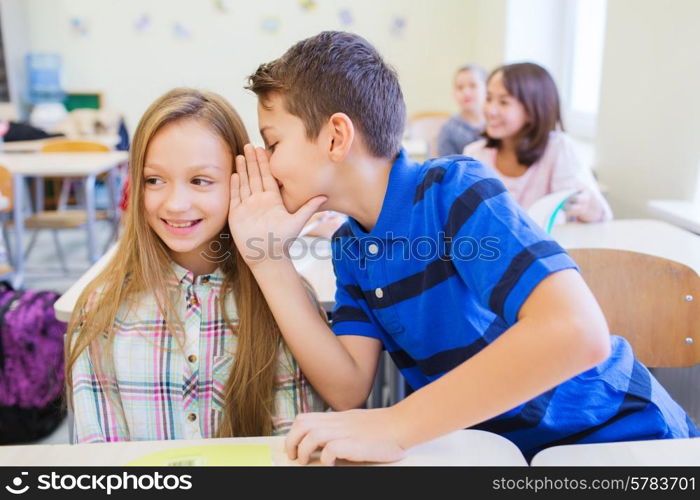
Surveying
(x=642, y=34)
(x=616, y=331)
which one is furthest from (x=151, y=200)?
(x=642, y=34)

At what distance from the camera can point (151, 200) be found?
99 centimetres

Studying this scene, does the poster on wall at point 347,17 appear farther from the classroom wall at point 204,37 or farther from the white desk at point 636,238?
the white desk at point 636,238

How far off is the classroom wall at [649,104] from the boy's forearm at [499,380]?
155 cm

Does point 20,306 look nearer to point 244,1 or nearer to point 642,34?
point 642,34

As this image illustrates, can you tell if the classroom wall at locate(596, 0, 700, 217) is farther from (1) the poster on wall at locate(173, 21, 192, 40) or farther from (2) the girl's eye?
(1) the poster on wall at locate(173, 21, 192, 40)

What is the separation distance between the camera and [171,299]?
1011 mm

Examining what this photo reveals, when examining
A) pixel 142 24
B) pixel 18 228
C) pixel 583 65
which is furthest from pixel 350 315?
pixel 142 24

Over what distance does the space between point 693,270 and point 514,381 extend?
684 millimetres

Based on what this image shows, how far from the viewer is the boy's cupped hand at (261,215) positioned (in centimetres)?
91

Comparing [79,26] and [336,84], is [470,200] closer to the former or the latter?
[336,84]

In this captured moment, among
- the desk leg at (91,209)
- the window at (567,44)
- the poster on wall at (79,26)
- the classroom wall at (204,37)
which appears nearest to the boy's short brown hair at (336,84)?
the desk leg at (91,209)

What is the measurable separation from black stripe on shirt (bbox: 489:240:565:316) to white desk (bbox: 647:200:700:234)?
1.18m

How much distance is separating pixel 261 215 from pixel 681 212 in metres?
1.33

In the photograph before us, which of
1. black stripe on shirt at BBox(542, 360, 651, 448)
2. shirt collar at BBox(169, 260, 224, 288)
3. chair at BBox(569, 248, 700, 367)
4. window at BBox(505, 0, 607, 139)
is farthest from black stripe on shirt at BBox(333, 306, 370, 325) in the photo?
window at BBox(505, 0, 607, 139)
